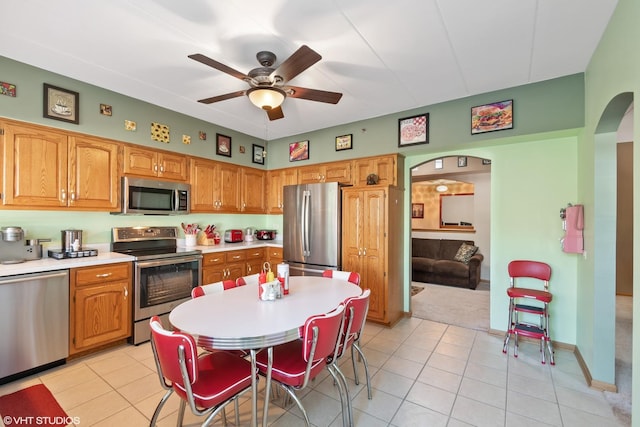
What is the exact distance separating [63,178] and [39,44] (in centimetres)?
119

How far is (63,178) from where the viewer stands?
2.84m

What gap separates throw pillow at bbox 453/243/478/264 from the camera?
5.71 meters

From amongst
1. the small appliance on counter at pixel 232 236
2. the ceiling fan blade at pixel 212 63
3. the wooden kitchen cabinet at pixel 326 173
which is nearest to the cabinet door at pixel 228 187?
the small appliance on counter at pixel 232 236

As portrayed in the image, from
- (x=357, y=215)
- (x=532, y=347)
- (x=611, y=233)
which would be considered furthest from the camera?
(x=357, y=215)

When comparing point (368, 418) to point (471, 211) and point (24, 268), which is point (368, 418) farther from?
point (471, 211)

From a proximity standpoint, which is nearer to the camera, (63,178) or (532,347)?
(63,178)

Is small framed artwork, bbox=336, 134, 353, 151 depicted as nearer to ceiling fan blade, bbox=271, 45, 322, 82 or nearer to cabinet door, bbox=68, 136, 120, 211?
ceiling fan blade, bbox=271, 45, 322, 82

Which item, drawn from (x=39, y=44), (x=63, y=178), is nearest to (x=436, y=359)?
(x=63, y=178)

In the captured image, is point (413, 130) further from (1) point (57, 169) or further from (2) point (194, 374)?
(1) point (57, 169)

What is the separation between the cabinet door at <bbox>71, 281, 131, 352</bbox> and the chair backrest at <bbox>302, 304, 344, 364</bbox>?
2.42 metres

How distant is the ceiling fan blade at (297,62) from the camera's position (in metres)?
1.81

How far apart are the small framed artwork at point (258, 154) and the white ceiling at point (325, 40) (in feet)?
5.98

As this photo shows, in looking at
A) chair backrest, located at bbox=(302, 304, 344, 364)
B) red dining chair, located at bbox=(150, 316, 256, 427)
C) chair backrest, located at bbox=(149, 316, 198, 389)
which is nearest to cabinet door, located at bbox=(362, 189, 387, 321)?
chair backrest, located at bbox=(302, 304, 344, 364)

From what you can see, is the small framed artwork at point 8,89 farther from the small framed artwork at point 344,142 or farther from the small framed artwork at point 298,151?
the small framed artwork at point 344,142
